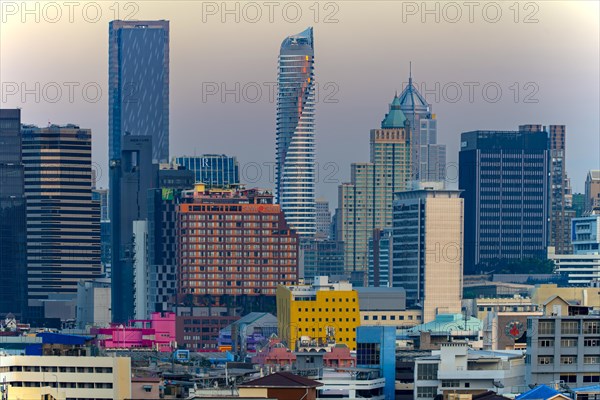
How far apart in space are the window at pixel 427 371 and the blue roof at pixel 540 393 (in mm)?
15236

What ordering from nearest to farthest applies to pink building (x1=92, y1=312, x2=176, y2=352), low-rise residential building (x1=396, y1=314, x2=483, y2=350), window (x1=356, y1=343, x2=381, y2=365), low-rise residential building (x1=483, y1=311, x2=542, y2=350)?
window (x1=356, y1=343, x2=381, y2=365) → low-rise residential building (x1=483, y1=311, x2=542, y2=350) → low-rise residential building (x1=396, y1=314, x2=483, y2=350) → pink building (x1=92, y1=312, x2=176, y2=352)

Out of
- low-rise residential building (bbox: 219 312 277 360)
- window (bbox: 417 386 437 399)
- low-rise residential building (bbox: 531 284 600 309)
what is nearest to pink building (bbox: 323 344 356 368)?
window (bbox: 417 386 437 399)

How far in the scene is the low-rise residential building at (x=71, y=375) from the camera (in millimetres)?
83375

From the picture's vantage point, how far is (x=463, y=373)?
93.9 metres

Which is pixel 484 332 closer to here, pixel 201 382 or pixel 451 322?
pixel 451 322

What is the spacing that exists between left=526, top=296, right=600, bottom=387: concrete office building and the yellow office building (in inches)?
3258

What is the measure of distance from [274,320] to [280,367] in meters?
79.3

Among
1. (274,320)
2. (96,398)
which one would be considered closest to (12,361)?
(96,398)

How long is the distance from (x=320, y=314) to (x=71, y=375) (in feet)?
314

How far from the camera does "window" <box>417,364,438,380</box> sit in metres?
95.6

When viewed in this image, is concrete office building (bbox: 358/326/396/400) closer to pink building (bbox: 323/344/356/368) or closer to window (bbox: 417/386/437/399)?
window (bbox: 417/386/437/399)

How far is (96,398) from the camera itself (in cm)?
8344

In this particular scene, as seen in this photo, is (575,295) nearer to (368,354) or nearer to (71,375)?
(368,354)

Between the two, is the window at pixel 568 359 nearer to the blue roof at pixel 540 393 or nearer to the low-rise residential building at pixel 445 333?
the blue roof at pixel 540 393
